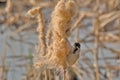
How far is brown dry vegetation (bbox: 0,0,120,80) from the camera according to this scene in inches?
24.0

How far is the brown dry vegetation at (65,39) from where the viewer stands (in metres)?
0.61

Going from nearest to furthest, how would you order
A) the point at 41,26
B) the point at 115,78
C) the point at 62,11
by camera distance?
the point at 62,11, the point at 41,26, the point at 115,78

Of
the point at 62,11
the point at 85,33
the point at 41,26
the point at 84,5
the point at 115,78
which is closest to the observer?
the point at 62,11

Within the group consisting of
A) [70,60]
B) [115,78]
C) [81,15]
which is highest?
[81,15]

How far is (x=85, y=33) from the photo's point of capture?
2.76m

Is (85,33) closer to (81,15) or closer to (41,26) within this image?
(81,15)

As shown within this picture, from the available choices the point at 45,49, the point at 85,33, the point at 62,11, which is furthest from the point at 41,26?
the point at 85,33

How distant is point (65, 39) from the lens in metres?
0.60

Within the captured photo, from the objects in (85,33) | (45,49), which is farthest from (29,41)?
(45,49)

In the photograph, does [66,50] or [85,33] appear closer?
[66,50]

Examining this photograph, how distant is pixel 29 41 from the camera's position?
9.06ft

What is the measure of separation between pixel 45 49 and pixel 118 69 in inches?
61.4

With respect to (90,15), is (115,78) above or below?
below

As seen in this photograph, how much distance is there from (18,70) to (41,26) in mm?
1642
